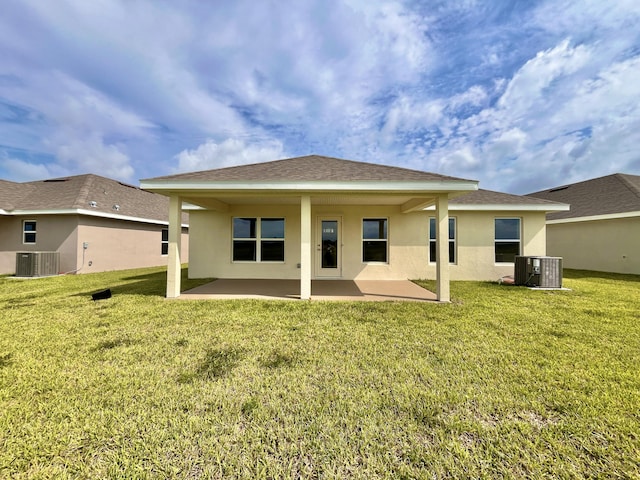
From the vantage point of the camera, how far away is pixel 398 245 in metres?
10.1

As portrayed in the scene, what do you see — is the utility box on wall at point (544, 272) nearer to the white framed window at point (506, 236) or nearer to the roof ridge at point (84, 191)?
the white framed window at point (506, 236)

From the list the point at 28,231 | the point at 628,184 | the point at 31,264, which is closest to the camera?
the point at 31,264

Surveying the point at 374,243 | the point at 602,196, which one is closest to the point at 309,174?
the point at 374,243

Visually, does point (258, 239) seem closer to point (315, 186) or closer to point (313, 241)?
point (313, 241)

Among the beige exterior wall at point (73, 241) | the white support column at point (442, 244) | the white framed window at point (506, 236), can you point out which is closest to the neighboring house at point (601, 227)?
the white framed window at point (506, 236)

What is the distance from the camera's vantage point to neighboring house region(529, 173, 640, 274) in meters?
11.7

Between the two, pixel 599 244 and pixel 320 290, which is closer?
pixel 320 290

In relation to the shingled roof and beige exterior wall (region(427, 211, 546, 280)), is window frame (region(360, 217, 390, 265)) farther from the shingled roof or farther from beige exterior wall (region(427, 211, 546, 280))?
the shingled roof

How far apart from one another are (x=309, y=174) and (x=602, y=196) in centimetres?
1663

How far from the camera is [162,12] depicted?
8.90 meters

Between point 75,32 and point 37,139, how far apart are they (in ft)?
64.3

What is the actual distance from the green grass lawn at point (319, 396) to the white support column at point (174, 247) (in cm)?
172

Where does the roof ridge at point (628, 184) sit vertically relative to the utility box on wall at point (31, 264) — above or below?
above

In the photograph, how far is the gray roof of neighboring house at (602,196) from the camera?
39.9 feet
